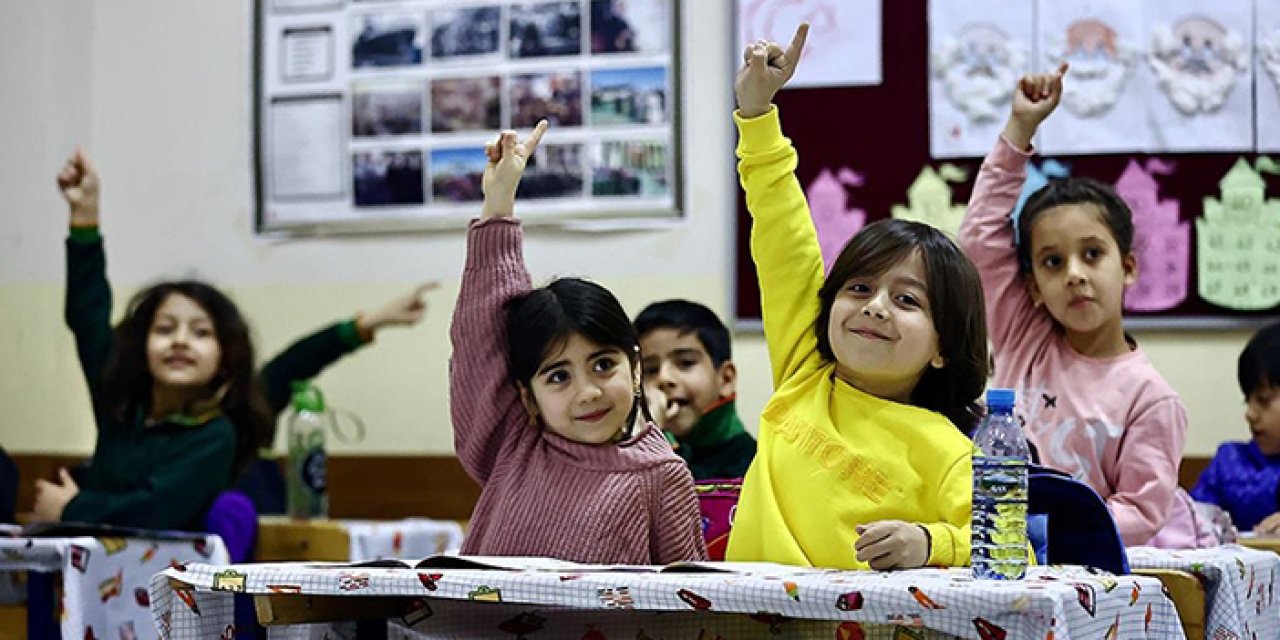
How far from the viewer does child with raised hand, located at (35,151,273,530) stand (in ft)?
10.8

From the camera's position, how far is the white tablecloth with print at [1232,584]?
201 cm

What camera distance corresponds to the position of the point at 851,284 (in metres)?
1.99

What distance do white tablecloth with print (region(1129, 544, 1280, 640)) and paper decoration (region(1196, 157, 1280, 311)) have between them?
60.2 inches

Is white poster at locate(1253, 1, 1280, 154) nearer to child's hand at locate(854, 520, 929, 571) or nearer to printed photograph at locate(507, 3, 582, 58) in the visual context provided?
printed photograph at locate(507, 3, 582, 58)

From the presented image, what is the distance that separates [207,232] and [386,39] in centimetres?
73

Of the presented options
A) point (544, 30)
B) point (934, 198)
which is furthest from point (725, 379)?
point (544, 30)

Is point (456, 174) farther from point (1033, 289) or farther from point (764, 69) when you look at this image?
point (764, 69)

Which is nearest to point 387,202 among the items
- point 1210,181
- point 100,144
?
point 100,144

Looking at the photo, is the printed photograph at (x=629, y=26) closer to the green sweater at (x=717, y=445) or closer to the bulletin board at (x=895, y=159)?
the bulletin board at (x=895, y=159)

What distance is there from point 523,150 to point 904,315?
0.61 m

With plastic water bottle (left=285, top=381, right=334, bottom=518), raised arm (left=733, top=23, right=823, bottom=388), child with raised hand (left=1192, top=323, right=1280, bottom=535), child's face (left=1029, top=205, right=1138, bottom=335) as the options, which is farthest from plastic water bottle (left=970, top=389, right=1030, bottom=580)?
plastic water bottle (left=285, top=381, right=334, bottom=518)

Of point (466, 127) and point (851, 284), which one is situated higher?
point (466, 127)

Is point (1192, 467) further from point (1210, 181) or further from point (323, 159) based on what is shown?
point (323, 159)

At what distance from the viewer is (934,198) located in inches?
154
